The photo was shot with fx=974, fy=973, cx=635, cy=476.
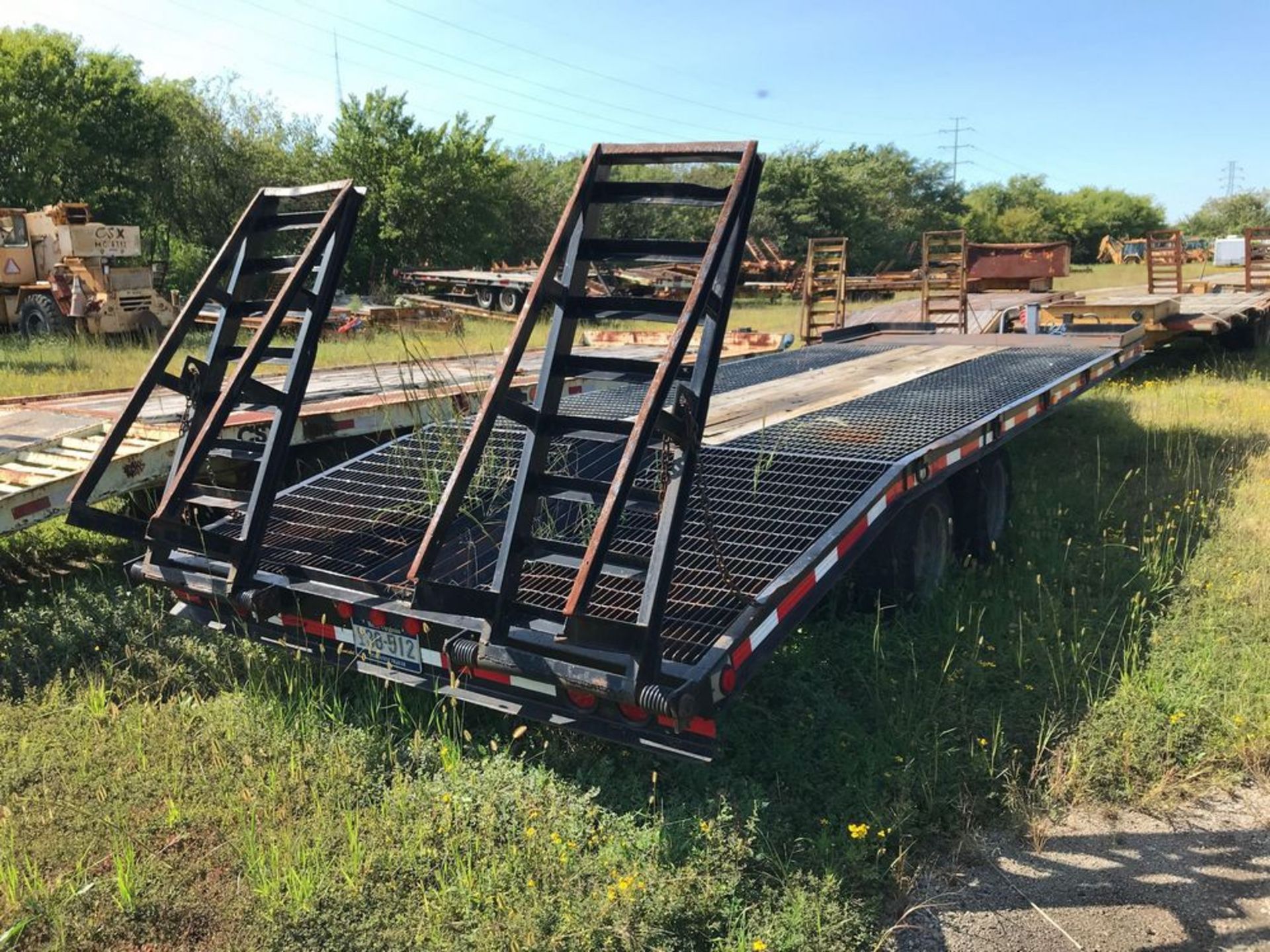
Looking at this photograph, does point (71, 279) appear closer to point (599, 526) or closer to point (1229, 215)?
point (599, 526)

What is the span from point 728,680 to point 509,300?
2135cm

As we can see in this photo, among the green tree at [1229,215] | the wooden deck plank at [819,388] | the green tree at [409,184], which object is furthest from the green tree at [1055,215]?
the wooden deck plank at [819,388]

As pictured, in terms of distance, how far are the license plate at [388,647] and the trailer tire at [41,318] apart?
15.5 meters

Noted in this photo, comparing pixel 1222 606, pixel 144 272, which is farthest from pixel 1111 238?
pixel 1222 606

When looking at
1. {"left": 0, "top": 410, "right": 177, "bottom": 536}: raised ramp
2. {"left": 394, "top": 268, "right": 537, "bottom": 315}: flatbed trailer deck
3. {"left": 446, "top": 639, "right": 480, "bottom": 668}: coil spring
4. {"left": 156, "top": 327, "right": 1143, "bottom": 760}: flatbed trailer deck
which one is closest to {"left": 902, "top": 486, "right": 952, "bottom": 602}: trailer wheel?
{"left": 156, "top": 327, "right": 1143, "bottom": 760}: flatbed trailer deck

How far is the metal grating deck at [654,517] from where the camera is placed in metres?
3.56

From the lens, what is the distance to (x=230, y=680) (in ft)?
14.0

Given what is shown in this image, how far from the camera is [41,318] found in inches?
674

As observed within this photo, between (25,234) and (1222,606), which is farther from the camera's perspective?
(25,234)

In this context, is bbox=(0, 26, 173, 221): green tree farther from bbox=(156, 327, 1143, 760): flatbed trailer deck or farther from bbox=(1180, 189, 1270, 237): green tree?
bbox=(1180, 189, 1270, 237): green tree

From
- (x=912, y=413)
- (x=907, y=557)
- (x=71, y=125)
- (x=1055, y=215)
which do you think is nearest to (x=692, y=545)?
(x=907, y=557)

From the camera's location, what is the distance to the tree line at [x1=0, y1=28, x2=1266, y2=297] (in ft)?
78.5

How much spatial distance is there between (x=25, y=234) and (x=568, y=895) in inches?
732

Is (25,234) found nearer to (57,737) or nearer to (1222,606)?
(57,737)
